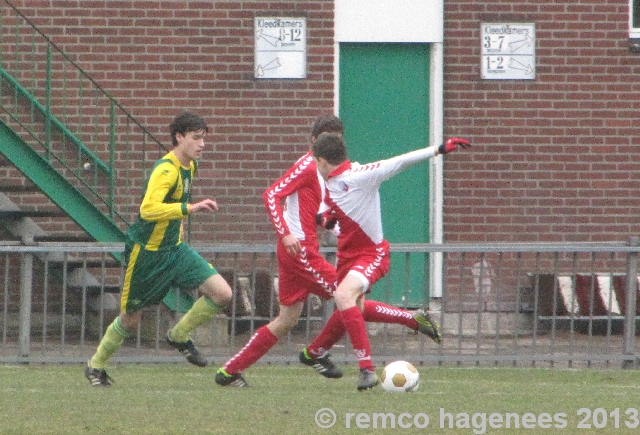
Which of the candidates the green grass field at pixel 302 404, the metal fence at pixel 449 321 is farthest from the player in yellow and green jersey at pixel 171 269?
the metal fence at pixel 449 321

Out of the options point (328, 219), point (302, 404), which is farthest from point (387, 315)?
point (302, 404)

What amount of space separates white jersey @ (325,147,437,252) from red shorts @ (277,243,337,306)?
26cm

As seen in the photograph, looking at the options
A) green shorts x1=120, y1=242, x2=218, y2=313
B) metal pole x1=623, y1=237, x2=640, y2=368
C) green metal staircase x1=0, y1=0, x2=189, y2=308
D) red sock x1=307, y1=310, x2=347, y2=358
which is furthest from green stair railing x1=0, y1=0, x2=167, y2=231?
metal pole x1=623, y1=237, x2=640, y2=368

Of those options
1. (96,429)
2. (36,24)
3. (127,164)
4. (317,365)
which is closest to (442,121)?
(127,164)

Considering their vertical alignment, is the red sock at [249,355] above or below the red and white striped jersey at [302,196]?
A: below

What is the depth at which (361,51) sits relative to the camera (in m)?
13.3

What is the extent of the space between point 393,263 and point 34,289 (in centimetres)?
335

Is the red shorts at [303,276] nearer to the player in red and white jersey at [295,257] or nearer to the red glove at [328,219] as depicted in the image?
the player in red and white jersey at [295,257]

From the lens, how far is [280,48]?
1309 centimetres

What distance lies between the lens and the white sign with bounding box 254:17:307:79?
42.8 ft

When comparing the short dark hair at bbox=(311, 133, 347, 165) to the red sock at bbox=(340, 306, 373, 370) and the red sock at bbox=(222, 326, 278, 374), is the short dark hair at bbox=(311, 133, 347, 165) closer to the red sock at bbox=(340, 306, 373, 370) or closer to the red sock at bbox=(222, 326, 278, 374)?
the red sock at bbox=(340, 306, 373, 370)

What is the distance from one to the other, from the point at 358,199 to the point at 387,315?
0.96 m

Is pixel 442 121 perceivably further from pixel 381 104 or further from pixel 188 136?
pixel 188 136

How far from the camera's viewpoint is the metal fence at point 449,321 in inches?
404
